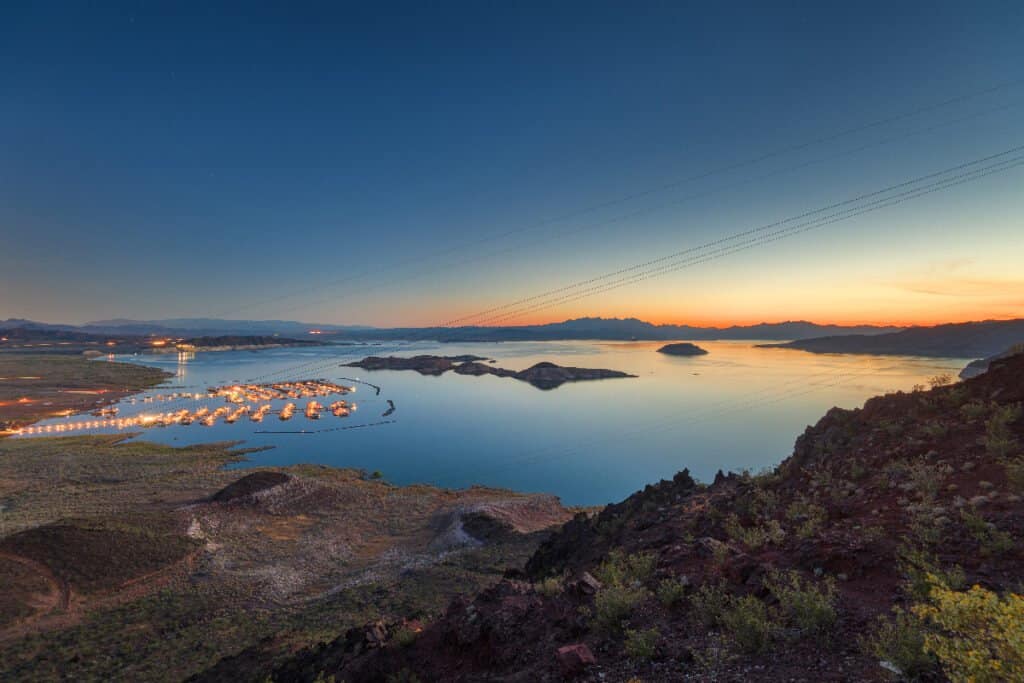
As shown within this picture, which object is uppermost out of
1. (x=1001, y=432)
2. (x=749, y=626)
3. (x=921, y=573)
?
(x=1001, y=432)

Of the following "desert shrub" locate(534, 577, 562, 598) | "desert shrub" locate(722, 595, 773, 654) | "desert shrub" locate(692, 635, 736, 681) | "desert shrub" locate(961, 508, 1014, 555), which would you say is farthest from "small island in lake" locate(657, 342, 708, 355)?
"desert shrub" locate(692, 635, 736, 681)

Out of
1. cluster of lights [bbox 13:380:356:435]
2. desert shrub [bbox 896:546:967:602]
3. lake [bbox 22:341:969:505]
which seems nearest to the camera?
desert shrub [bbox 896:546:967:602]

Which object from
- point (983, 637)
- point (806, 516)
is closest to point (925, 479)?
point (806, 516)

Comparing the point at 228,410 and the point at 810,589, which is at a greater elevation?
the point at 810,589

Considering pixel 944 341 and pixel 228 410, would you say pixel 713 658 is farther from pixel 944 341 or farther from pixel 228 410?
pixel 944 341

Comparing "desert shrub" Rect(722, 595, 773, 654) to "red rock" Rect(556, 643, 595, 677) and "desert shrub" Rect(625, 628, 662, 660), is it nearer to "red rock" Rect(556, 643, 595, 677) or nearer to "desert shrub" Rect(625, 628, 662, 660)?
"desert shrub" Rect(625, 628, 662, 660)

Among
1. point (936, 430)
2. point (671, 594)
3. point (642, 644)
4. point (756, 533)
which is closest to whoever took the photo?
point (642, 644)

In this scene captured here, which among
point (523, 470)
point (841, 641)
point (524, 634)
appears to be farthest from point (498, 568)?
point (523, 470)

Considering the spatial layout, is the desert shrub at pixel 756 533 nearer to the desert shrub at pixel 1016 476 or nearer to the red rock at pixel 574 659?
the desert shrub at pixel 1016 476

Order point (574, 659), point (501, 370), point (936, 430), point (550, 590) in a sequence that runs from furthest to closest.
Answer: point (501, 370) → point (936, 430) → point (550, 590) → point (574, 659)
